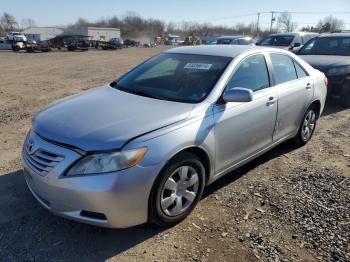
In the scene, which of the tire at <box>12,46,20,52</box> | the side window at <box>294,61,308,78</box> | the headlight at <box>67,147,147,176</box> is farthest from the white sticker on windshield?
the tire at <box>12,46,20,52</box>

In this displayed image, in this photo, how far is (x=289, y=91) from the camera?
4.69 metres

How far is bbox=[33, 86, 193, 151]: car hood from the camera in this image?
2.91 meters

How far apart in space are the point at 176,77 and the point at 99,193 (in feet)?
6.04

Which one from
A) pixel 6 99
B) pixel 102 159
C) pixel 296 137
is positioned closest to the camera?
pixel 102 159

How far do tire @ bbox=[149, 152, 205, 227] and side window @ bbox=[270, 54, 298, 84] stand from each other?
189cm

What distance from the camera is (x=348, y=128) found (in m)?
6.70

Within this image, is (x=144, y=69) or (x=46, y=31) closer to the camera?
(x=144, y=69)

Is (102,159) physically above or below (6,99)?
above

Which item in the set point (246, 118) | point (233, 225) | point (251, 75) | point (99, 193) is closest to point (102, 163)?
point (99, 193)

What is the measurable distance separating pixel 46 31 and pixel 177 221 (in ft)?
295

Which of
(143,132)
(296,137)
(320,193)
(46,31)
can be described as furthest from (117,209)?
(46,31)

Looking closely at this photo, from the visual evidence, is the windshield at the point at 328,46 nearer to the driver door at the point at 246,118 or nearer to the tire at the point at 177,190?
the driver door at the point at 246,118

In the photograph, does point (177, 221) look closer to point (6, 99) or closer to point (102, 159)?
point (102, 159)

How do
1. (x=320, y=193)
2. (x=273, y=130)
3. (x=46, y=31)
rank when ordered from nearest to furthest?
(x=320, y=193), (x=273, y=130), (x=46, y=31)
